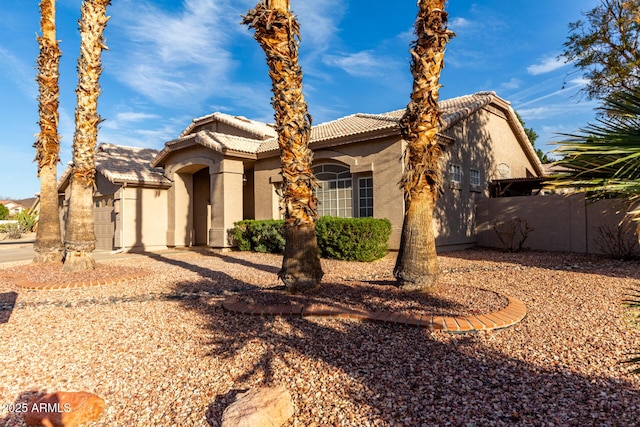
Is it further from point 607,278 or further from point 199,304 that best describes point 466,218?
point 199,304

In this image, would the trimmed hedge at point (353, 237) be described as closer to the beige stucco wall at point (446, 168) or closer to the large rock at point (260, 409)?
the beige stucco wall at point (446, 168)

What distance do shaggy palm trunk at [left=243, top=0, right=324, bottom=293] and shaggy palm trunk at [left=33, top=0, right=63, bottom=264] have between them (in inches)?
316

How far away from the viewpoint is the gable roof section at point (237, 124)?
59.7 ft

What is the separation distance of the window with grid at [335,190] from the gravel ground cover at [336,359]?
728 cm

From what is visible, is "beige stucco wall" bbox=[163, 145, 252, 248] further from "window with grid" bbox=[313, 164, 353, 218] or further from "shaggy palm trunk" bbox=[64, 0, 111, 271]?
"shaggy palm trunk" bbox=[64, 0, 111, 271]

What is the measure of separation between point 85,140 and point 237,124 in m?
9.97

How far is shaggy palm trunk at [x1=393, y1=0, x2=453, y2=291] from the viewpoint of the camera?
576 cm

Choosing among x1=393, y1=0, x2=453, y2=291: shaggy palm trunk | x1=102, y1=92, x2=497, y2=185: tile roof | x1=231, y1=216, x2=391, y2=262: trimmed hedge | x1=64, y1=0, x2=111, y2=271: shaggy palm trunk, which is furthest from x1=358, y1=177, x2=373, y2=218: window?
x1=64, y1=0, x2=111, y2=271: shaggy palm trunk

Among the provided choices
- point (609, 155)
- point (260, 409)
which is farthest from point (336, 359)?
point (609, 155)

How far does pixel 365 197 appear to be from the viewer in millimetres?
13211

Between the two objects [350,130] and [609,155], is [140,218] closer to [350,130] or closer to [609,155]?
[350,130]

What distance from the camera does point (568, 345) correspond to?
404cm

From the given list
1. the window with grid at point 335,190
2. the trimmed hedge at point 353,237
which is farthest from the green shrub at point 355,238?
the window with grid at point 335,190

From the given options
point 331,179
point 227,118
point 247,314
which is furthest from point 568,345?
point 227,118
